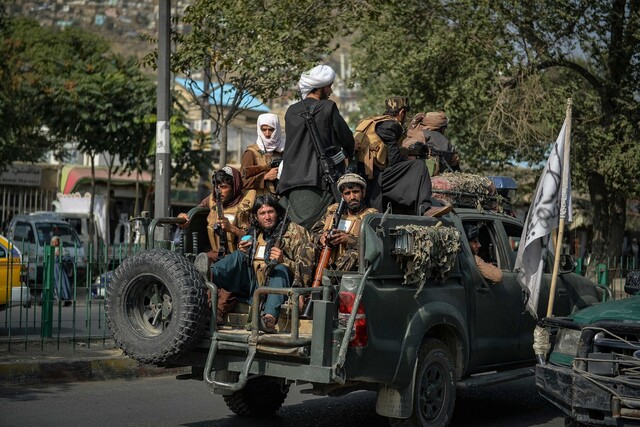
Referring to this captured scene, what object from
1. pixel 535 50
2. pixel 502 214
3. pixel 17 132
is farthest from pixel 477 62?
pixel 17 132

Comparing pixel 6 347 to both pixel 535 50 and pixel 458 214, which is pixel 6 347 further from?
pixel 535 50

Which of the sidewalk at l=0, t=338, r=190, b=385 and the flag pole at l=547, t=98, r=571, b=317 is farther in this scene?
the sidewalk at l=0, t=338, r=190, b=385

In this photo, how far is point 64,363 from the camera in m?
10.4

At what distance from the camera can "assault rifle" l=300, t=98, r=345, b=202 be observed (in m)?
7.60

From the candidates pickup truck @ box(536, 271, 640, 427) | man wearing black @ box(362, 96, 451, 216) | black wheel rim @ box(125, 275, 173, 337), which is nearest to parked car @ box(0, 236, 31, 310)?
black wheel rim @ box(125, 275, 173, 337)

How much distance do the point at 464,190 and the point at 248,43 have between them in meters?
6.99

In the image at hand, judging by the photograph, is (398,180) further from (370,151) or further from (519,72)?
(519,72)

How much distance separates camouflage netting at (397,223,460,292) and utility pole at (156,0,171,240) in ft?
18.2

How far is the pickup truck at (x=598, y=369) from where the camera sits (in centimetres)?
601

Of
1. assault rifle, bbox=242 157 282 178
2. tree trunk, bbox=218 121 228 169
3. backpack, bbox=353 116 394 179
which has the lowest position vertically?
assault rifle, bbox=242 157 282 178

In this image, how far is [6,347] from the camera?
11.3 m

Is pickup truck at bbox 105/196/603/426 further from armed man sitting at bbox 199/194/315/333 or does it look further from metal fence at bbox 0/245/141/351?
metal fence at bbox 0/245/141/351

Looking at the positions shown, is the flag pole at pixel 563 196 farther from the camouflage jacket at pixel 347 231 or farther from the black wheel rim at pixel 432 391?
the camouflage jacket at pixel 347 231

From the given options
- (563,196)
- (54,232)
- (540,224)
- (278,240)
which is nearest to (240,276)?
(278,240)
